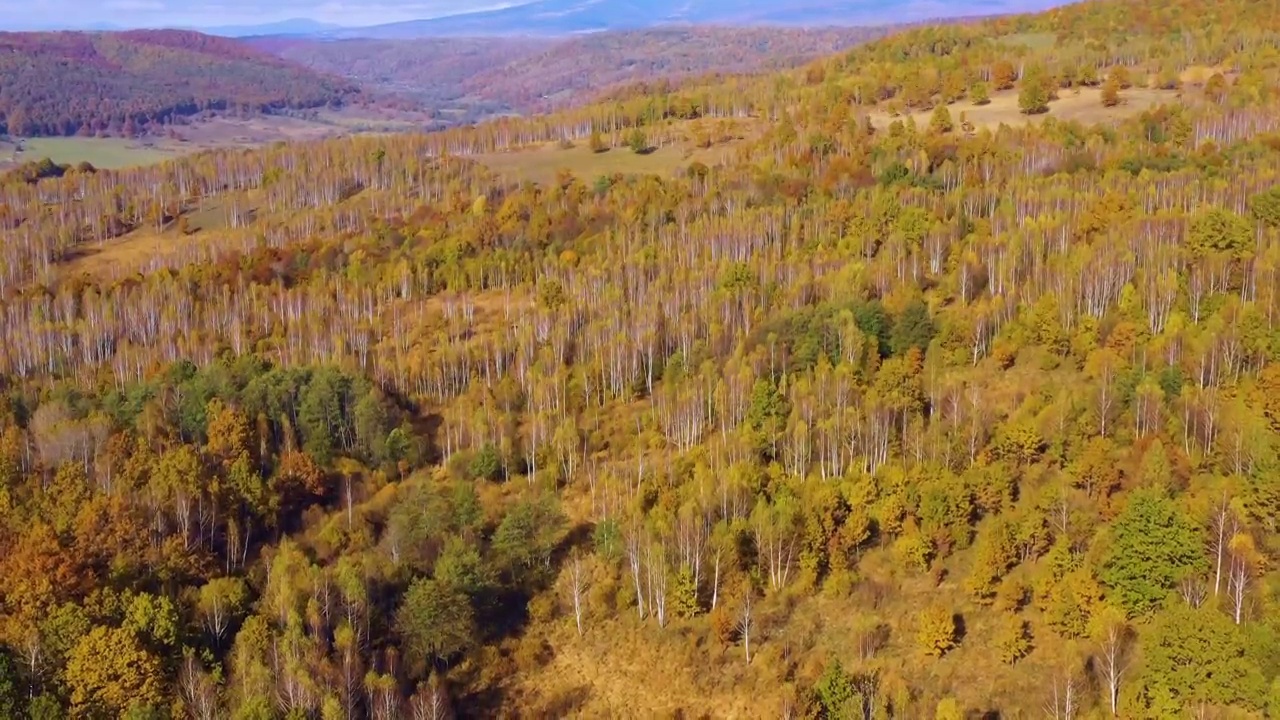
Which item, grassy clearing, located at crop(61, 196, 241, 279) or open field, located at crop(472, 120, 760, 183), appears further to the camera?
open field, located at crop(472, 120, 760, 183)

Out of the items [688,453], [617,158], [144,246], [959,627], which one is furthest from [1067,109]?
[144,246]

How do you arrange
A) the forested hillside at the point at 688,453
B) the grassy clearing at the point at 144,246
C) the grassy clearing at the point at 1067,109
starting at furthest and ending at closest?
the grassy clearing at the point at 1067,109 < the grassy clearing at the point at 144,246 < the forested hillside at the point at 688,453

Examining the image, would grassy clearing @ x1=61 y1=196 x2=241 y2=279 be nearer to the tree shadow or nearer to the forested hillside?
the forested hillside

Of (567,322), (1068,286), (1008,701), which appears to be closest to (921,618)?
(1008,701)

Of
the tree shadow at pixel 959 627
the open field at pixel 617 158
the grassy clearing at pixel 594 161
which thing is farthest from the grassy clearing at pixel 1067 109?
the tree shadow at pixel 959 627

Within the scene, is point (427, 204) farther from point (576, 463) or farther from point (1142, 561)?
point (1142, 561)

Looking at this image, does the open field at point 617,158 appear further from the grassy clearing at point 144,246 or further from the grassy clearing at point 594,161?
the grassy clearing at point 144,246

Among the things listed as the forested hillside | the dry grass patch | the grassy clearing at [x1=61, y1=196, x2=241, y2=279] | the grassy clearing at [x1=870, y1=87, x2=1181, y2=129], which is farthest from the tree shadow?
the grassy clearing at [x1=870, y1=87, x2=1181, y2=129]
